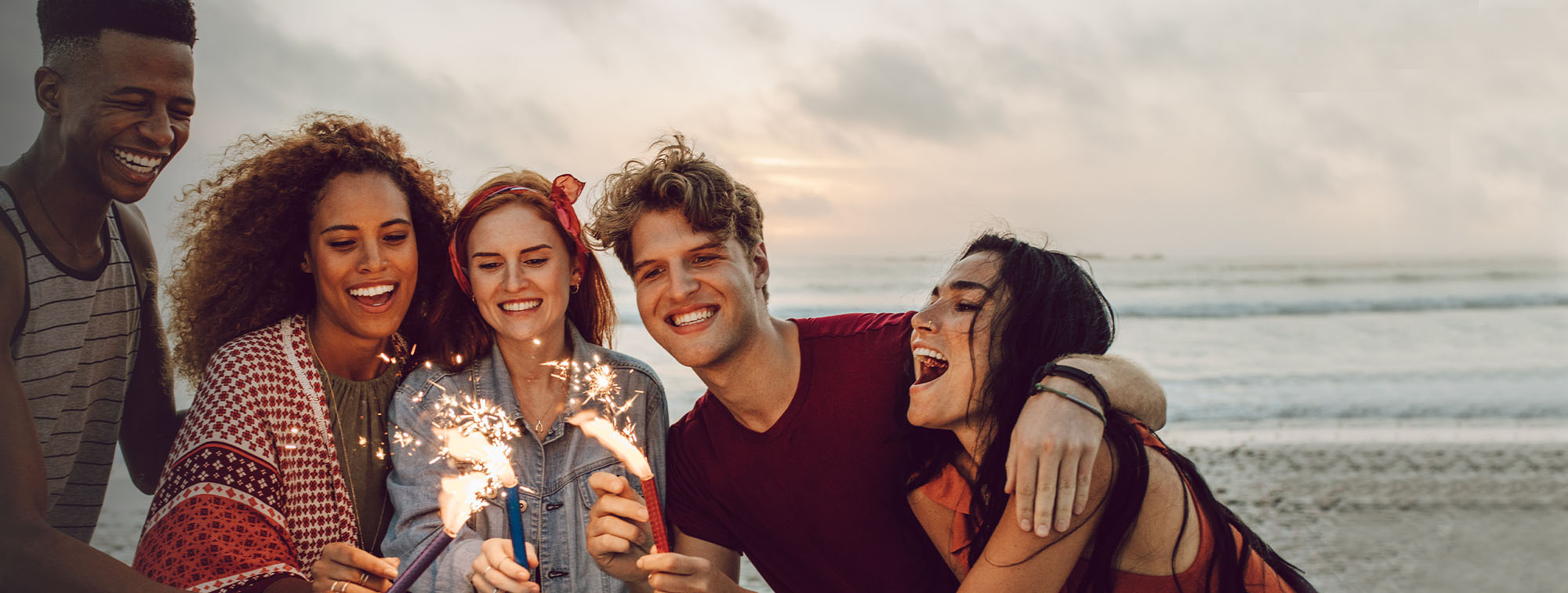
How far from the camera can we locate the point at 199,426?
11.2ft

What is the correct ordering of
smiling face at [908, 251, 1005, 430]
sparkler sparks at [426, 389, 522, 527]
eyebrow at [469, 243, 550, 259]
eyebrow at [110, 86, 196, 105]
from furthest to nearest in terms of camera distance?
eyebrow at [469, 243, 550, 259] → eyebrow at [110, 86, 196, 105] → smiling face at [908, 251, 1005, 430] → sparkler sparks at [426, 389, 522, 527]

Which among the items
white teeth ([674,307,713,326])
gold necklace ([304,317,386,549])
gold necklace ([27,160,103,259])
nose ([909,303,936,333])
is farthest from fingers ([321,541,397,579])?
nose ([909,303,936,333])

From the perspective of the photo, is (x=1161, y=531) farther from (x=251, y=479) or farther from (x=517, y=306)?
(x=251, y=479)

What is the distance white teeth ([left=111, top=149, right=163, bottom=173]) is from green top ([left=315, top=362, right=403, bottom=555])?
102 centimetres

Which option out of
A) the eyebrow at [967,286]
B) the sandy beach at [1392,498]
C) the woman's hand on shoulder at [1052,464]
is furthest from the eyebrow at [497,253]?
the sandy beach at [1392,498]

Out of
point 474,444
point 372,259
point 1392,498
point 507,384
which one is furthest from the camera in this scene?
point 1392,498

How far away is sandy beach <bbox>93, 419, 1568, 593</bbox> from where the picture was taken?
6812 millimetres

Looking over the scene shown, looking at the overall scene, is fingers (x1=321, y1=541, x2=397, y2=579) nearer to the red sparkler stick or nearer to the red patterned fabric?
the red patterned fabric

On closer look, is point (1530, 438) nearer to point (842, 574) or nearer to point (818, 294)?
point (842, 574)

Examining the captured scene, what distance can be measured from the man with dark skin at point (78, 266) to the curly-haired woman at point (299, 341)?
0.90 feet

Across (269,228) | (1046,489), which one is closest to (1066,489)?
(1046,489)

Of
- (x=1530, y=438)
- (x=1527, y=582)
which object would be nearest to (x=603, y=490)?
(x=1527, y=582)

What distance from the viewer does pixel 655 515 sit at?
9.11 feet

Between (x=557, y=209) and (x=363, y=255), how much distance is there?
82 centimetres
